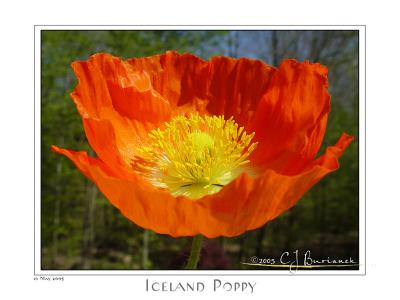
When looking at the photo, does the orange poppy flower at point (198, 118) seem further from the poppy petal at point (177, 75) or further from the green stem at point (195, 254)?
the green stem at point (195, 254)

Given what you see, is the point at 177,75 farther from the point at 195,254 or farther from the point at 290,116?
the point at 195,254

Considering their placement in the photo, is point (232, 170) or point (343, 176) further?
point (343, 176)

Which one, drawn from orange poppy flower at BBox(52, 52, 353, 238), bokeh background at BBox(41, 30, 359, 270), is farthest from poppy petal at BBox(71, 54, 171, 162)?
bokeh background at BBox(41, 30, 359, 270)

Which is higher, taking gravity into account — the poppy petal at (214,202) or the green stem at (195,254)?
the poppy petal at (214,202)

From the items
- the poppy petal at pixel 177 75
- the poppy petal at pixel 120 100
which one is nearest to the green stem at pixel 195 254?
the poppy petal at pixel 120 100
